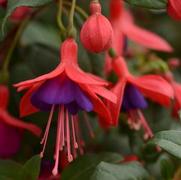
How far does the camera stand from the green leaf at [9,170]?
97 cm

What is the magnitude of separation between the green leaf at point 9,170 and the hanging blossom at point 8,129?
0.29ft

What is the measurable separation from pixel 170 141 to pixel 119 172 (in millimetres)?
99

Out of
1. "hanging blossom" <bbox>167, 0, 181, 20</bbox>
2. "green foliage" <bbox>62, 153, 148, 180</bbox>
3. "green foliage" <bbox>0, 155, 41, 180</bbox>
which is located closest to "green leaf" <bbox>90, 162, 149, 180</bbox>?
"green foliage" <bbox>62, 153, 148, 180</bbox>

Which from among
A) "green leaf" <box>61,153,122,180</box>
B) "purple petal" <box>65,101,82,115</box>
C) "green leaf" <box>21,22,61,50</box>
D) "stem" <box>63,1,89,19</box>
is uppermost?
"stem" <box>63,1,89,19</box>

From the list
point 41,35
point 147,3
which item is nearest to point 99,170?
point 147,3

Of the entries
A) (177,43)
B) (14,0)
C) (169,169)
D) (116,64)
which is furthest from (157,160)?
(177,43)

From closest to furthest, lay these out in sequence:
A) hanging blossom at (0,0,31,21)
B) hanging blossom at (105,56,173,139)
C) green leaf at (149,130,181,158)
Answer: green leaf at (149,130,181,158) → hanging blossom at (105,56,173,139) → hanging blossom at (0,0,31,21)

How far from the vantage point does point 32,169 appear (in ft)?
3.11

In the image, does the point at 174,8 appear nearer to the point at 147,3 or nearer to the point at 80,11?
the point at 147,3

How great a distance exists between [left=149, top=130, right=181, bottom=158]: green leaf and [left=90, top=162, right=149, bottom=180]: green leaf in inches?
2.9

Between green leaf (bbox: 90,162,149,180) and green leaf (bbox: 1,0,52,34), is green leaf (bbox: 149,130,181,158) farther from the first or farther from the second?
green leaf (bbox: 1,0,52,34)

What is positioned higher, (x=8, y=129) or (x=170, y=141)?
(x=170, y=141)

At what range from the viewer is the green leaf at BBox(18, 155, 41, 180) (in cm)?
94

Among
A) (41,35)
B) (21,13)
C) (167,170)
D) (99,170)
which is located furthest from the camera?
(41,35)
